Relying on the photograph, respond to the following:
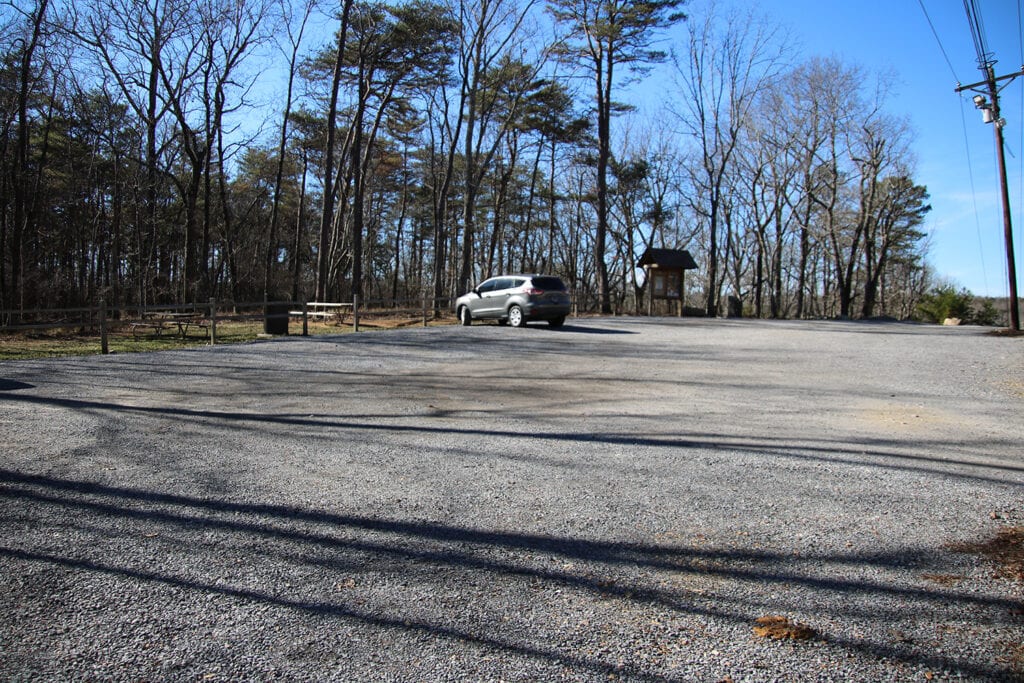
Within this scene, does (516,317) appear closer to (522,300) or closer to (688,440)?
(522,300)

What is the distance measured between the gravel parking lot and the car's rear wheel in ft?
40.9

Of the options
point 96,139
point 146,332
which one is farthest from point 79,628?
point 96,139

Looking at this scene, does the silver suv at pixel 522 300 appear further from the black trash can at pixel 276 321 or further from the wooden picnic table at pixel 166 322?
the wooden picnic table at pixel 166 322

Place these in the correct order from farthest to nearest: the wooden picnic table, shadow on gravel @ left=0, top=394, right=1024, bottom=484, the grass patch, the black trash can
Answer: the wooden picnic table → the black trash can → the grass patch → shadow on gravel @ left=0, top=394, right=1024, bottom=484

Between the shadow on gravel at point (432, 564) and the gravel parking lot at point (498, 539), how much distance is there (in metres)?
0.02

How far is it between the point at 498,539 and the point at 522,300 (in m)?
17.0

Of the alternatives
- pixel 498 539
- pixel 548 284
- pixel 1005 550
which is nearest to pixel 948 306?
pixel 548 284

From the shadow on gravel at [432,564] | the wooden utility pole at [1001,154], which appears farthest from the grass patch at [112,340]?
the wooden utility pole at [1001,154]

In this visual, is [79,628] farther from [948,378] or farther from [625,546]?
[948,378]

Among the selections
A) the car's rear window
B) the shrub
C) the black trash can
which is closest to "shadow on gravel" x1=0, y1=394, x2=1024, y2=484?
the black trash can

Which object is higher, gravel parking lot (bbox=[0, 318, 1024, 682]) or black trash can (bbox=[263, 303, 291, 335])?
black trash can (bbox=[263, 303, 291, 335])

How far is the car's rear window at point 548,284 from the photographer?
2066 cm

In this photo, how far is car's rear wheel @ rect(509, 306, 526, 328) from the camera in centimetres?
2075

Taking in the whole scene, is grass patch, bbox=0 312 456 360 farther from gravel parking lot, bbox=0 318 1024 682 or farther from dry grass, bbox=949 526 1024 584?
dry grass, bbox=949 526 1024 584
